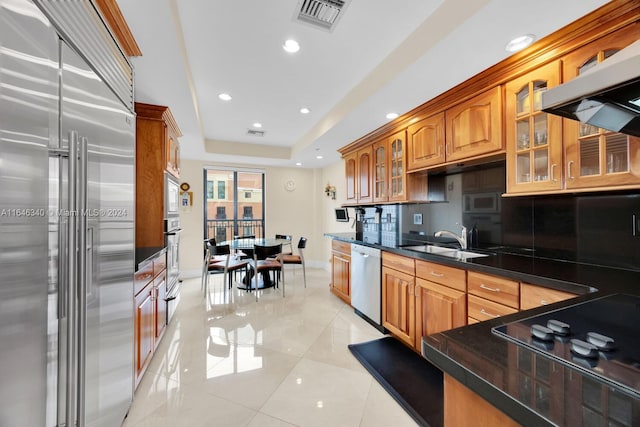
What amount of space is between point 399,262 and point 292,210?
3877 mm

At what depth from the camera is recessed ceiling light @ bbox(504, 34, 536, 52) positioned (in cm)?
160

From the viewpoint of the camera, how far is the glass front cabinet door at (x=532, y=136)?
5.39 ft

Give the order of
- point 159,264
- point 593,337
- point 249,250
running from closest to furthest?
1. point 593,337
2. point 159,264
3. point 249,250

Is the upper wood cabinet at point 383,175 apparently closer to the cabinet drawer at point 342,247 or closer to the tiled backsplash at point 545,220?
the tiled backsplash at point 545,220

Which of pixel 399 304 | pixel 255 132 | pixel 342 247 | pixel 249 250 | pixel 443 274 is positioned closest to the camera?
pixel 443 274

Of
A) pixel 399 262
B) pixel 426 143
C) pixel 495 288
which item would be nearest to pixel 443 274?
pixel 495 288

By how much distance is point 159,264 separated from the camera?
240cm

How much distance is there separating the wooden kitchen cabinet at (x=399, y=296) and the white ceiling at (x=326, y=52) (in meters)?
1.59

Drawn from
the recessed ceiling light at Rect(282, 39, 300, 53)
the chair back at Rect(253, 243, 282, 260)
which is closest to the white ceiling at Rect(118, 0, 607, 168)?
the recessed ceiling light at Rect(282, 39, 300, 53)

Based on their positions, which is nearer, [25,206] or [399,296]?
[25,206]

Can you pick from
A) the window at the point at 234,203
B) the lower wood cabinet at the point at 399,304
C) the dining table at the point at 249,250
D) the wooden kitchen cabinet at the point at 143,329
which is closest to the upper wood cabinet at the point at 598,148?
the lower wood cabinet at the point at 399,304

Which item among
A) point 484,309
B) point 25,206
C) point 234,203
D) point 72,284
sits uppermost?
point 234,203

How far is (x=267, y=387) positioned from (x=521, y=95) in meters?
2.80

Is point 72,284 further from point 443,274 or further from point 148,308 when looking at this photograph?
point 443,274
